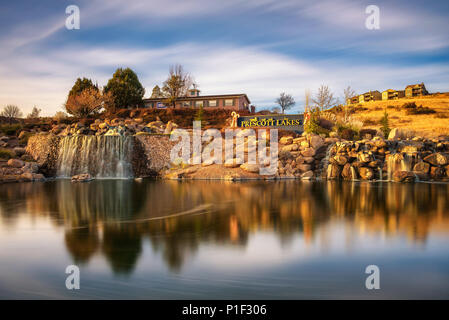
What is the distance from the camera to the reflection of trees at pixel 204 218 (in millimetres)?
5410

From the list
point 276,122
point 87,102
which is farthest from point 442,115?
point 87,102

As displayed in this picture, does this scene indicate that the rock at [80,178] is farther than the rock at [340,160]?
No

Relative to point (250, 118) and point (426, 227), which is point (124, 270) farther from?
point (250, 118)

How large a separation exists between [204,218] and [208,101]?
132 feet

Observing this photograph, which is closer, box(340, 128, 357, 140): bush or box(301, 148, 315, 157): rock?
box(301, 148, 315, 157): rock

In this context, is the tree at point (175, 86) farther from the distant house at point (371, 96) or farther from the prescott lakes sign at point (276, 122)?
the distant house at point (371, 96)

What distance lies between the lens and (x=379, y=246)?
17.9 ft

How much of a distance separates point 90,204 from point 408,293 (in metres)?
9.73

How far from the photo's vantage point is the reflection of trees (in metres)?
5.41

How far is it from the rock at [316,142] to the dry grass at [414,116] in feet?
54.6

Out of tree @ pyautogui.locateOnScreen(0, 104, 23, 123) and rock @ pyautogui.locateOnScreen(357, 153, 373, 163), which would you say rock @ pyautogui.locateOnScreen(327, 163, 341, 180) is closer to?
rock @ pyautogui.locateOnScreen(357, 153, 373, 163)

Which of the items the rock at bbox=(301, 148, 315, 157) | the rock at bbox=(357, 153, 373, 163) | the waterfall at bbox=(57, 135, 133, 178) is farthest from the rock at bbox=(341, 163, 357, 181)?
the waterfall at bbox=(57, 135, 133, 178)

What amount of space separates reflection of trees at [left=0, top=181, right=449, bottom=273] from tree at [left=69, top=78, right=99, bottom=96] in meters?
41.2

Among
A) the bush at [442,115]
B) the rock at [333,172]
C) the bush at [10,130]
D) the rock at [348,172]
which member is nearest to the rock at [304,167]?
the rock at [333,172]
